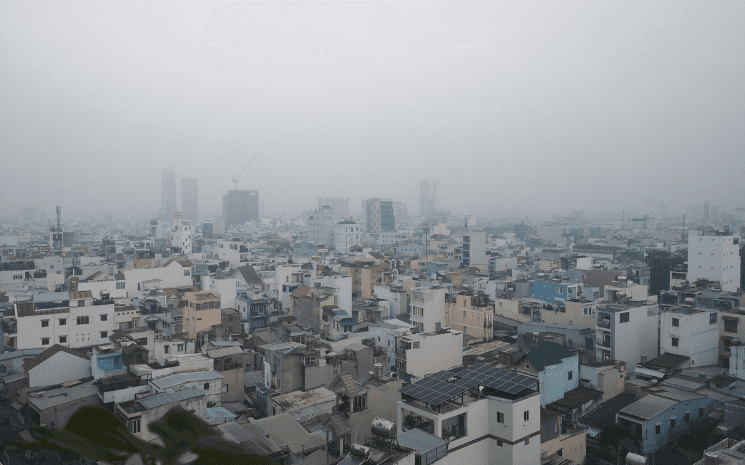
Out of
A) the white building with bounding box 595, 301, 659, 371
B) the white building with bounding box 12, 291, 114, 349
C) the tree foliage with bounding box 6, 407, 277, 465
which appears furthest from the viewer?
the white building with bounding box 12, 291, 114, 349

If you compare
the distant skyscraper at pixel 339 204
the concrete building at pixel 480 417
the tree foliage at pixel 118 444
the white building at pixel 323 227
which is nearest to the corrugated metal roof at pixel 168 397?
the concrete building at pixel 480 417

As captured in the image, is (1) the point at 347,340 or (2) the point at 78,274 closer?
(1) the point at 347,340

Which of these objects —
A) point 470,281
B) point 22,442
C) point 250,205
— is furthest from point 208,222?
point 22,442

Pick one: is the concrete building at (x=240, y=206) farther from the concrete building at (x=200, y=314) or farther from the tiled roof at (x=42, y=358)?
the tiled roof at (x=42, y=358)

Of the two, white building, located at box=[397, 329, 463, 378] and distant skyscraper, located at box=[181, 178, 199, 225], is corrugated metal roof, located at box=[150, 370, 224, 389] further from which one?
distant skyscraper, located at box=[181, 178, 199, 225]

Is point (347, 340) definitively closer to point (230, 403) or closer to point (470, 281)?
point (230, 403)

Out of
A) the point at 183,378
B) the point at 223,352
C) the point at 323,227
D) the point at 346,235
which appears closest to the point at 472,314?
the point at 223,352


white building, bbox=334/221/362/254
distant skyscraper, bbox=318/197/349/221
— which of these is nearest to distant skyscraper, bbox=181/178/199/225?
white building, bbox=334/221/362/254

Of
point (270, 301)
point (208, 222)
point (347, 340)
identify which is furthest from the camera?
point (208, 222)
